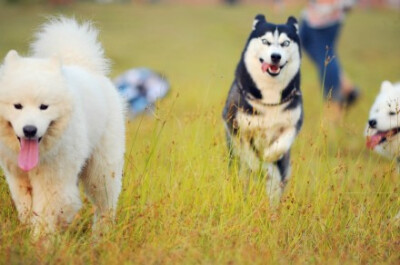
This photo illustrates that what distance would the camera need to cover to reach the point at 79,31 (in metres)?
3.93

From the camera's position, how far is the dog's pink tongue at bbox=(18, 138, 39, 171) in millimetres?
3070

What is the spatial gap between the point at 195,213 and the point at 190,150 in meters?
0.65

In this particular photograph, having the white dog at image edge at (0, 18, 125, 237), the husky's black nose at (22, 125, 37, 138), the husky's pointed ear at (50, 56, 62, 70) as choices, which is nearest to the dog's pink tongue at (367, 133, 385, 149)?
the white dog at image edge at (0, 18, 125, 237)

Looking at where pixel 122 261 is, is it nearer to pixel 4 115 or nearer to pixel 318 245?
pixel 4 115

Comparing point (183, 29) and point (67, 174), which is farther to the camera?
point (183, 29)

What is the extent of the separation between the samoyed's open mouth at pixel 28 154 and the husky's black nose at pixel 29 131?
0.09 meters

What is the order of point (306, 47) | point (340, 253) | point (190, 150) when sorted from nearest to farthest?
point (340, 253) < point (190, 150) < point (306, 47)

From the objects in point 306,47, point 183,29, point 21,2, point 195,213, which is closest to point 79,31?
point 195,213

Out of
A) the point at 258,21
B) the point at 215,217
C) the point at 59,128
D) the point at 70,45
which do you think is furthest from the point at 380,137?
the point at 59,128

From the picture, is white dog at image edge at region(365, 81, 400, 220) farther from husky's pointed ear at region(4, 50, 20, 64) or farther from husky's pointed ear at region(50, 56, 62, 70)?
husky's pointed ear at region(4, 50, 20, 64)

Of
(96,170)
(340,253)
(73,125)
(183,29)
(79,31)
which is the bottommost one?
(340,253)

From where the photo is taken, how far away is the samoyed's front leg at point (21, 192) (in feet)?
10.8

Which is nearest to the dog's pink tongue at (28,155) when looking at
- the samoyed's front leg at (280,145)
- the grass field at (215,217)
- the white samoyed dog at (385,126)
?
the grass field at (215,217)

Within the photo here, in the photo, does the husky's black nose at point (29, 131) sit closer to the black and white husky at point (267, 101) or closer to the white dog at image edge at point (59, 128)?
the white dog at image edge at point (59, 128)
